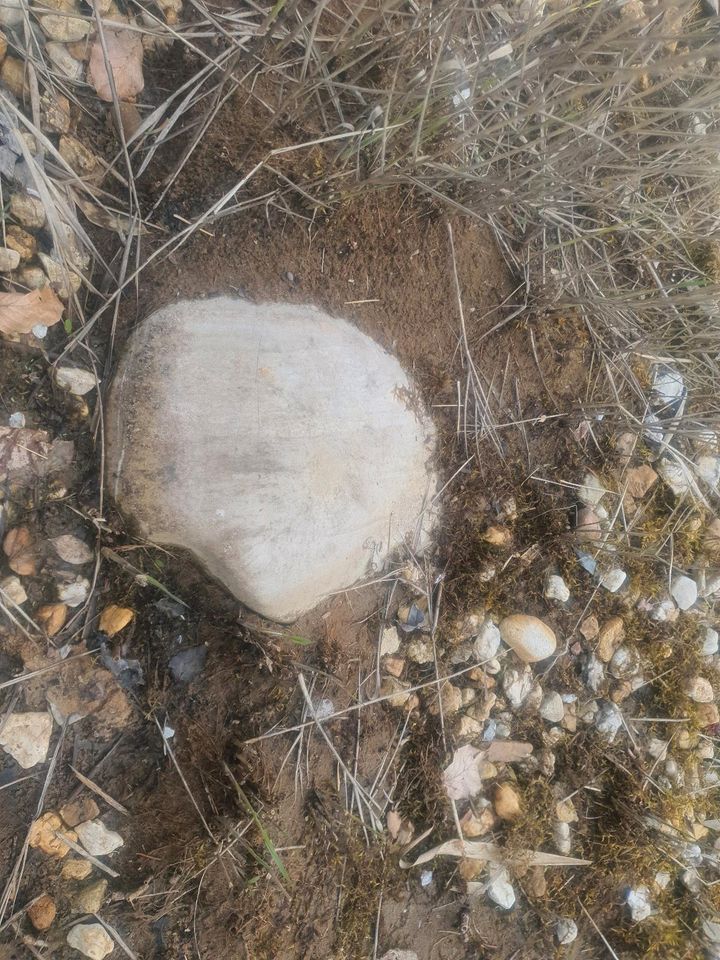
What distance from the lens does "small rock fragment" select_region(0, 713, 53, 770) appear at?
1.76 m

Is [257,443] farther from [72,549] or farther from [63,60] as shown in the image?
[63,60]

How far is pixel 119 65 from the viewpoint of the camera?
1.82 m

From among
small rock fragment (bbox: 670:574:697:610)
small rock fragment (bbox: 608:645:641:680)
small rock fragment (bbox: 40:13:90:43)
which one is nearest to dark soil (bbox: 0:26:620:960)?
small rock fragment (bbox: 40:13:90:43)

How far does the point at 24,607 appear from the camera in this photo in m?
1.78

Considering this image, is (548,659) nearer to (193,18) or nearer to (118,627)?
(118,627)

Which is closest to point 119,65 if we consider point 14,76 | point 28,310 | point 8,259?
point 14,76

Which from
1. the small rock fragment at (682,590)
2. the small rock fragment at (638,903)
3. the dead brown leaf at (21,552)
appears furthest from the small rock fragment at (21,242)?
the small rock fragment at (638,903)

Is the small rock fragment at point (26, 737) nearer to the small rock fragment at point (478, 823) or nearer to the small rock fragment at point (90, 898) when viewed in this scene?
the small rock fragment at point (90, 898)

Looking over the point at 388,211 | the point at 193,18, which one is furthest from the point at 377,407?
the point at 193,18

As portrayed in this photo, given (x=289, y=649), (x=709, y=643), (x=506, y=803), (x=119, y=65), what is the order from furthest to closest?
(x=709, y=643) → (x=506, y=803) → (x=289, y=649) → (x=119, y=65)

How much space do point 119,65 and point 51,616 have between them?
154 cm

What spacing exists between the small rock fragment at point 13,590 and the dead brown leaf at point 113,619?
8.4 inches

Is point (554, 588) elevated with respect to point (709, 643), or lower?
elevated

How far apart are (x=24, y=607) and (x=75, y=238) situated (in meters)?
1.02
